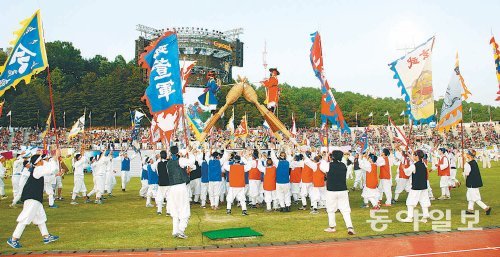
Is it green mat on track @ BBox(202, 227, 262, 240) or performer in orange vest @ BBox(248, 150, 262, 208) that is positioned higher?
performer in orange vest @ BBox(248, 150, 262, 208)

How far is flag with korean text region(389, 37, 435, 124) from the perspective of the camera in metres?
12.6

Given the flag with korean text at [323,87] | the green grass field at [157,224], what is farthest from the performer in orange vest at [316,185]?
the flag with korean text at [323,87]

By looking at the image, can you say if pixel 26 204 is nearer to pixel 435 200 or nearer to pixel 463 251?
pixel 463 251

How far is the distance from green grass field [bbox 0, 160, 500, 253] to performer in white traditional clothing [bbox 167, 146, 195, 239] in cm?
35

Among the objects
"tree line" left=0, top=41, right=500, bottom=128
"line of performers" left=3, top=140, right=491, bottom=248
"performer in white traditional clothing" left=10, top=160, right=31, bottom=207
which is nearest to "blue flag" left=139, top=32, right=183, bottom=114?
"line of performers" left=3, top=140, right=491, bottom=248

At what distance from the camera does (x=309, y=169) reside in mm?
14055

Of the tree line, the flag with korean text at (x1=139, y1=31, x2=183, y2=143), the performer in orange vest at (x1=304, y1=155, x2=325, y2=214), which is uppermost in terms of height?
the tree line

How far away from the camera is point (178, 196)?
9.69 m

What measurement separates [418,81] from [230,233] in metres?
7.59

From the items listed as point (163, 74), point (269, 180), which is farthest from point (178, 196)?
point (269, 180)

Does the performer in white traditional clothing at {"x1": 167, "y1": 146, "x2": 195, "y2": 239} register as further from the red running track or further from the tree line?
the tree line

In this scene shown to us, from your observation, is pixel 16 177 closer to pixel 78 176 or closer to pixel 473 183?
pixel 78 176

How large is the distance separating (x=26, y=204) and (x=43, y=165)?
906 mm

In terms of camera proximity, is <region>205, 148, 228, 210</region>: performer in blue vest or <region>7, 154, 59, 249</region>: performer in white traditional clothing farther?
<region>205, 148, 228, 210</region>: performer in blue vest
